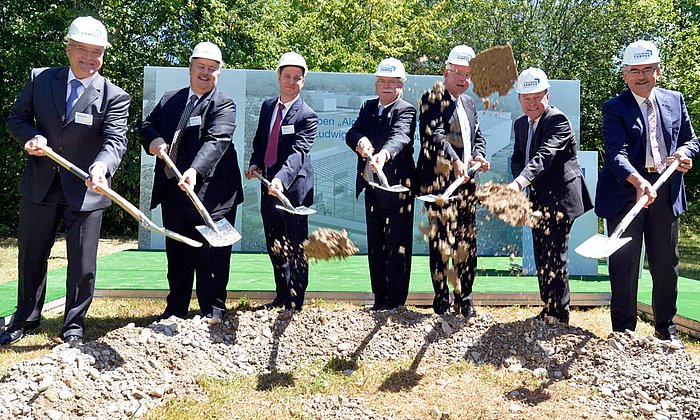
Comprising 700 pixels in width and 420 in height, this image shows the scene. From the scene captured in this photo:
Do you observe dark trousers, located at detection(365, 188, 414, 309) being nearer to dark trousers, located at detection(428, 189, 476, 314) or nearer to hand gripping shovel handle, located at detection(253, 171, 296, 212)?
dark trousers, located at detection(428, 189, 476, 314)

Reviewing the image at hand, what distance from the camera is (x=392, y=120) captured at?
15.3 ft

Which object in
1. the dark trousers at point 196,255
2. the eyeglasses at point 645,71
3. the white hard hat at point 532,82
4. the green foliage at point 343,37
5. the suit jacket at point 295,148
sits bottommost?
the dark trousers at point 196,255

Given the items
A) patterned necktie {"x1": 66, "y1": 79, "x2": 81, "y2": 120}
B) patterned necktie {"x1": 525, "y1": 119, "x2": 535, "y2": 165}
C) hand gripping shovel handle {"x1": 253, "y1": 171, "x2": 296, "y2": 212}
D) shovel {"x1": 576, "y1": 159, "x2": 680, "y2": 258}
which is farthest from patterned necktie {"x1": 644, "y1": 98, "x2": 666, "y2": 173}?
patterned necktie {"x1": 66, "y1": 79, "x2": 81, "y2": 120}

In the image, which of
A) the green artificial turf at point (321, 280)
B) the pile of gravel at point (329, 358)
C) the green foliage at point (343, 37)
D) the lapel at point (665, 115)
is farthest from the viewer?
the green foliage at point (343, 37)

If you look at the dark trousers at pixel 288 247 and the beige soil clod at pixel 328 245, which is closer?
the beige soil clod at pixel 328 245

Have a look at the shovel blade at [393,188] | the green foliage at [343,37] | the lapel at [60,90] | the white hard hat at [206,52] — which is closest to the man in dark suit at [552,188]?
the shovel blade at [393,188]

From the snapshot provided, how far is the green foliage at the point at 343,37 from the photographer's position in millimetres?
12281

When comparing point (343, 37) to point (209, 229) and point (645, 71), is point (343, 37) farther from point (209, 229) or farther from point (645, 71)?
point (209, 229)

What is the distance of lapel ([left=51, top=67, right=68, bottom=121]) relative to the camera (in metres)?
4.03

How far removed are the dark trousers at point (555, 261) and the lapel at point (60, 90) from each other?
126 inches

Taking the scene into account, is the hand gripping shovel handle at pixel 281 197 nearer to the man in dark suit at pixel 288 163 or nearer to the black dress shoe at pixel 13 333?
the man in dark suit at pixel 288 163

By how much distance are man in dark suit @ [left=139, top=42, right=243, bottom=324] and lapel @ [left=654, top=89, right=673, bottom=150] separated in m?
2.84

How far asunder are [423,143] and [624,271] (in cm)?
160

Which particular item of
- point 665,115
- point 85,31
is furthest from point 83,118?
point 665,115
